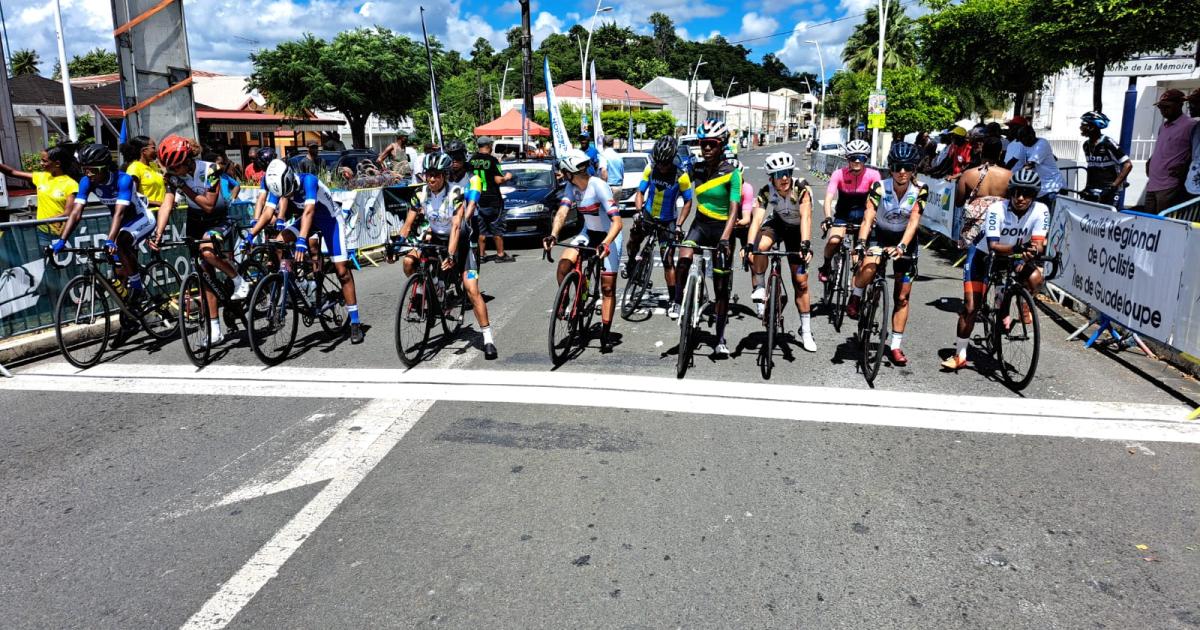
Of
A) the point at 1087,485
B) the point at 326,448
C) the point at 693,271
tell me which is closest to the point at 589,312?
the point at 693,271

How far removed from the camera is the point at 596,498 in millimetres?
4129

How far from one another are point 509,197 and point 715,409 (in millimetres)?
10456

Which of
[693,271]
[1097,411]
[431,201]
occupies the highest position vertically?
[431,201]

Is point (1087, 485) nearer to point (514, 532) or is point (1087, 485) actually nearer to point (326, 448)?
point (514, 532)

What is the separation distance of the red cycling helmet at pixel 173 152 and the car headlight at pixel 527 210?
7912mm

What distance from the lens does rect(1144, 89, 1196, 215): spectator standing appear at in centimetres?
898

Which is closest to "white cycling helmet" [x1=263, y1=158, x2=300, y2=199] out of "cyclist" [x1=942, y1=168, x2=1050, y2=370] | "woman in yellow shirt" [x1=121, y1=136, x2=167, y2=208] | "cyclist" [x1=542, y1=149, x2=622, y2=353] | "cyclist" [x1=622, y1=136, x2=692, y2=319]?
"woman in yellow shirt" [x1=121, y1=136, x2=167, y2=208]

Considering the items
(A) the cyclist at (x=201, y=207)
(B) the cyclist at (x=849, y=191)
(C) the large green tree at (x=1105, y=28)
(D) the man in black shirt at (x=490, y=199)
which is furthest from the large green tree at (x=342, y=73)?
(B) the cyclist at (x=849, y=191)

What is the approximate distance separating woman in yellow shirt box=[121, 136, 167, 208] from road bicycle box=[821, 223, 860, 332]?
24.4ft

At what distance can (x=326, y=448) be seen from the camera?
4.89m

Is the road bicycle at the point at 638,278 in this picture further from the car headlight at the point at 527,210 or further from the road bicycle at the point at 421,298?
the car headlight at the point at 527,210

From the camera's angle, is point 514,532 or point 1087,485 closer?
point 514,532

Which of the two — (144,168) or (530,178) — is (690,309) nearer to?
(144,168)

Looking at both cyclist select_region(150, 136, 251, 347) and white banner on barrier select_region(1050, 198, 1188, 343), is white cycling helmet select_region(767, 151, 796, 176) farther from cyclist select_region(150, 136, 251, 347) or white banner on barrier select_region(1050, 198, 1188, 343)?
cyclist select_region(150, 136, 251, 347)
